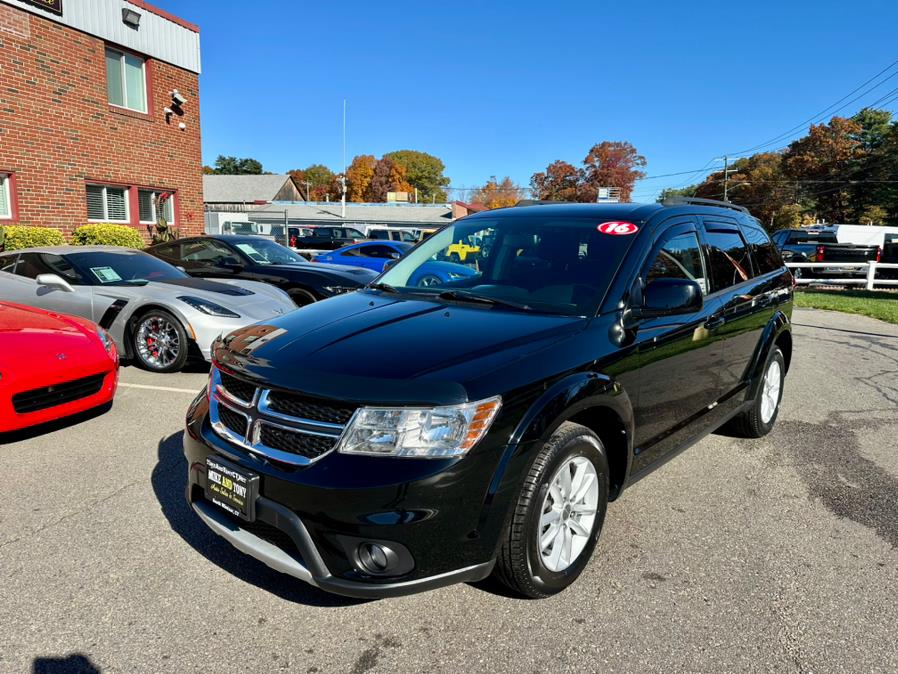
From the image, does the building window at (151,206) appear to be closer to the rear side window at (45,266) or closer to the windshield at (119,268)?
the windshield at (119,268)

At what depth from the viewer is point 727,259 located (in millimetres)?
4254

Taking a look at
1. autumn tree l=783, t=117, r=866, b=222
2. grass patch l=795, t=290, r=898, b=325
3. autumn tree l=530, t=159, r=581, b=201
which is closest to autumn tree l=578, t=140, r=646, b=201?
autumn tree l=530, t=159, r=581, b=201

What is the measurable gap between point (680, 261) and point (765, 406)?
1975 millimetres

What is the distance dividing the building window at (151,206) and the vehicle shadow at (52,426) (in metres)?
12.4

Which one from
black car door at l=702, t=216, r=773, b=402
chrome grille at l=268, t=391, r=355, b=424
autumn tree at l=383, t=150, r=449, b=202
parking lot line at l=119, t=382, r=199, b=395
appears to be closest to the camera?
chrome grille at l=268, t=391, r=355, b=424

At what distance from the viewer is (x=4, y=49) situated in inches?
492

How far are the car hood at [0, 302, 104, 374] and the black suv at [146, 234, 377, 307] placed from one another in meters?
4.12

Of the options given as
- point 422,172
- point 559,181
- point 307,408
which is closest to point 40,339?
point 307,408

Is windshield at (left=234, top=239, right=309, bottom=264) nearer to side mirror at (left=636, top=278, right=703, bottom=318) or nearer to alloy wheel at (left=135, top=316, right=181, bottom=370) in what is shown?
alloy wheel at (left=135, top=316, right=181, bottom=370)

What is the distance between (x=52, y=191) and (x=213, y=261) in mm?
6646

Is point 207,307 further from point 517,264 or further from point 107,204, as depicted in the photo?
point 107,204

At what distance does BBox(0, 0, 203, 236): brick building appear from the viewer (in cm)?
1294

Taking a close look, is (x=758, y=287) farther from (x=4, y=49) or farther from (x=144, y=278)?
(x=4, y=49)

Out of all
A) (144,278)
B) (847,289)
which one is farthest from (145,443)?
(847,289)
